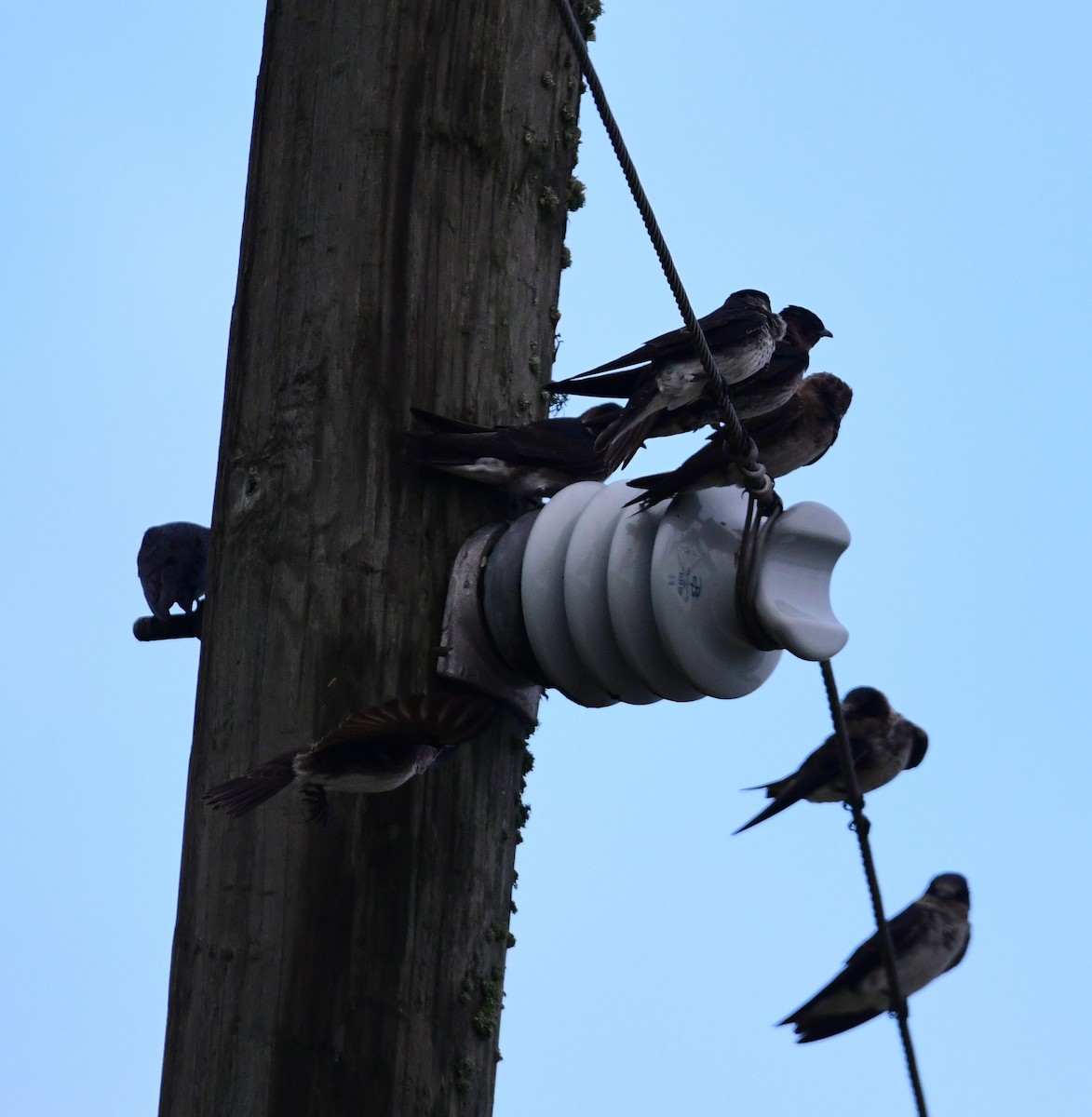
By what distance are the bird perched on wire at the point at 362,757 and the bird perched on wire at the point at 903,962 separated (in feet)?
10.5

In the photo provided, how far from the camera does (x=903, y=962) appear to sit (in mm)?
6477

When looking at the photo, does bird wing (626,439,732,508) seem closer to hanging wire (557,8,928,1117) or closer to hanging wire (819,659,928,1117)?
hanging wire (557,8,928,1117)

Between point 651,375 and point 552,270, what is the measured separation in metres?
0.27

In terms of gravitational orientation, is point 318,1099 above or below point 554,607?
below

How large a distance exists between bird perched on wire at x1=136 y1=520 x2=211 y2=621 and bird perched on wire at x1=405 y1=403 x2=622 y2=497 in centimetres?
256

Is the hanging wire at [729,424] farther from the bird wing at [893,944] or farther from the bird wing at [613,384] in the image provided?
the bird wing at [893,944]

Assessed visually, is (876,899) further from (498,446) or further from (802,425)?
(498,446)

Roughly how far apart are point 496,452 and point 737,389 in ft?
2.67

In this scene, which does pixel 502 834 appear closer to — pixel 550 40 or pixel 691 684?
pixel 691 684

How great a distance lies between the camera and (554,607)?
261cm

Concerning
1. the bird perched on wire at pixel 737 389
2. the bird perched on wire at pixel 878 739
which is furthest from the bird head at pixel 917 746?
the bird perched on wire at pixel 737 389

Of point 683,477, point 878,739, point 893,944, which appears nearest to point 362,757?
point 683,477

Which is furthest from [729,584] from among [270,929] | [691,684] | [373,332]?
[270,929]

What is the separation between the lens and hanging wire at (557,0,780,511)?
2365mm
